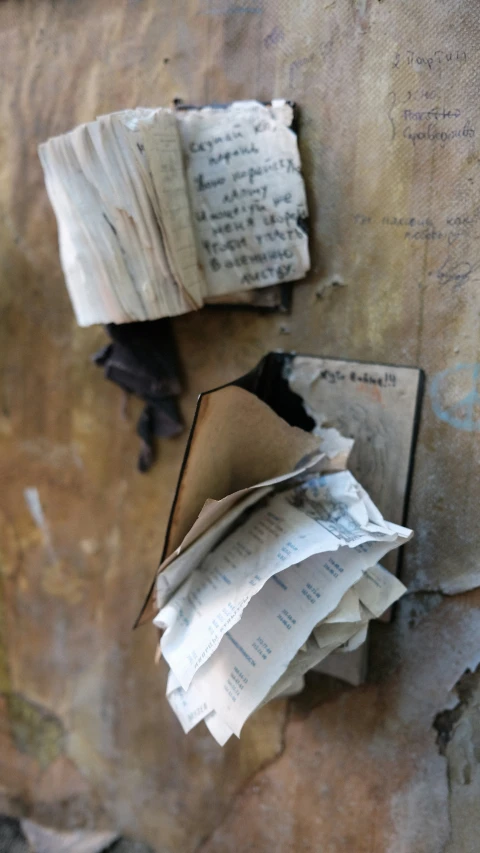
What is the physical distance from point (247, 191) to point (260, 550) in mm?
491

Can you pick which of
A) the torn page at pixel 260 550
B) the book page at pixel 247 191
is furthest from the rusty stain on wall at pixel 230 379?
the torn page at pixel 260 550

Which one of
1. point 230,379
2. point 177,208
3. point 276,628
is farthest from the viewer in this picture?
point 230,379

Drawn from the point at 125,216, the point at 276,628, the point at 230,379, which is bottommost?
the point at 276,628

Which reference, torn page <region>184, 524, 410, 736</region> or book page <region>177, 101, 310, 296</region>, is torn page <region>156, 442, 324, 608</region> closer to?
torn page <region>184, 524, 410, 736</region>

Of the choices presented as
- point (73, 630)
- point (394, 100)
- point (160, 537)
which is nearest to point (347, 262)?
point (394, 100)

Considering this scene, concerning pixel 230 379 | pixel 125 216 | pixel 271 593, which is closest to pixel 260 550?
pixel 271 593

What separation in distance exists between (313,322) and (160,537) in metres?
0.46

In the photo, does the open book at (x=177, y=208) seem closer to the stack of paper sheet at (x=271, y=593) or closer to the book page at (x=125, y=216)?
the book page at (x=125, y=216)

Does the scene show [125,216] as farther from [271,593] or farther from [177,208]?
[271,593]

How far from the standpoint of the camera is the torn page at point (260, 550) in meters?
0.65

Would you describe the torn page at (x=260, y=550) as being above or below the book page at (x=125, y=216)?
below

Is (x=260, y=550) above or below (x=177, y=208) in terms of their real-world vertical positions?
below

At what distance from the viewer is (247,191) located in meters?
0.80

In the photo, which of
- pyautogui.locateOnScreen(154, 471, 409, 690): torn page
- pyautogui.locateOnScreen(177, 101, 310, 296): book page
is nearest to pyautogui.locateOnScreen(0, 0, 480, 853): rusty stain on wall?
pyautogui.locateOnScreen(177, 101, 310, 296): book page
